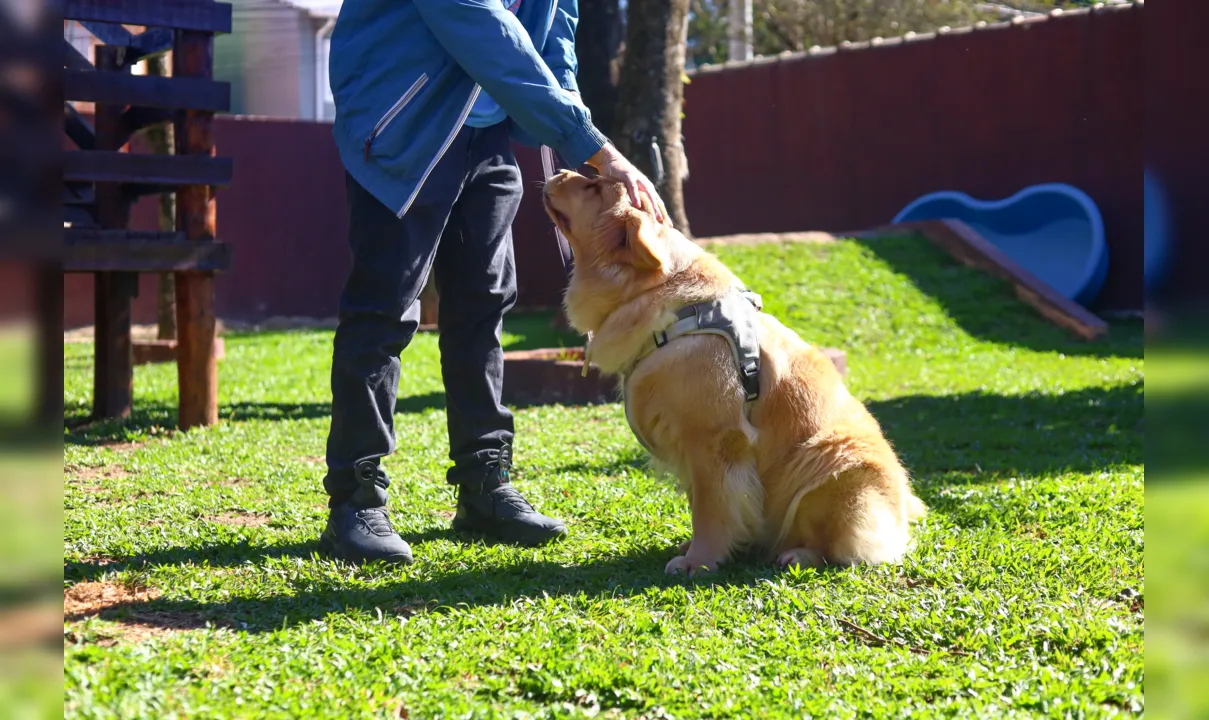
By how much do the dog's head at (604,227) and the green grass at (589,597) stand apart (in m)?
1.02

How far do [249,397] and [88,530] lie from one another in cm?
424

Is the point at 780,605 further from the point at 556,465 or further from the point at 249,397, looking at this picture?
the point at 249,397

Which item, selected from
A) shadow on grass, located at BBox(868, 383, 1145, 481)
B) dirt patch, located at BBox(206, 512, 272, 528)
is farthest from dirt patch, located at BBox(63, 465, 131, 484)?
shadow on grass, located at BBox(868, 383, 1145, 481)

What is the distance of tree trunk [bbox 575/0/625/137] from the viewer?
10.5 metres

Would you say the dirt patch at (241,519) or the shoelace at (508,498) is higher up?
the shoelace at (508,498)

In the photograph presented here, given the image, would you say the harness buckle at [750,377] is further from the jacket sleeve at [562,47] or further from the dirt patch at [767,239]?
the dirt patch at [767,239]

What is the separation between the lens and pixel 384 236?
3.41 m

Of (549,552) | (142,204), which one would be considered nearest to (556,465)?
(549,552)

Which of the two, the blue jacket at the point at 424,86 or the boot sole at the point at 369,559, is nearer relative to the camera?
the blue jacket at the point at 424,86

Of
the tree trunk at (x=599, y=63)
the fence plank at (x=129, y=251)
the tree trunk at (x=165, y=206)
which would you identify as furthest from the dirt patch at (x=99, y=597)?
the tree trunk at (x=599, y=63)

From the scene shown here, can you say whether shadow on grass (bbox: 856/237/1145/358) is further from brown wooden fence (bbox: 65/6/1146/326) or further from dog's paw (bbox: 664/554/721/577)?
dog's paw (bbox: 664/554/721/577)

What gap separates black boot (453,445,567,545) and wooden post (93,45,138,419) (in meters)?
3.91

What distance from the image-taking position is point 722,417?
342cm

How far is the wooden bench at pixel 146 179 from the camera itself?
6.07 metres
